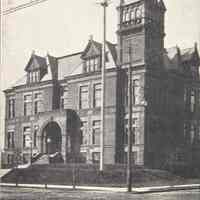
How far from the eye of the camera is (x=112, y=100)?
833 inches

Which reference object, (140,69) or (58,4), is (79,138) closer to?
(140,69)

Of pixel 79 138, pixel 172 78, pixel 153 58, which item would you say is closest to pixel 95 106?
pixel 79 138

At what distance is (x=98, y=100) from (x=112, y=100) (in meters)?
0.72

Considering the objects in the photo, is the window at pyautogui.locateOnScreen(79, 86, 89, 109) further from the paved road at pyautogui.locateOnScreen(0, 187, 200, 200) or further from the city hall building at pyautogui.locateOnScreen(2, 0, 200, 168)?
the paved road at pyautogui.locateOnScreen(0, 187, 200, 200)

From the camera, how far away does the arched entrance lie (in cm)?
2189

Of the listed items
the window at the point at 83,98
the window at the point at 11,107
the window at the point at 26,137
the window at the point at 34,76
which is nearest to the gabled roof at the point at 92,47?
the window at the point at 83,98

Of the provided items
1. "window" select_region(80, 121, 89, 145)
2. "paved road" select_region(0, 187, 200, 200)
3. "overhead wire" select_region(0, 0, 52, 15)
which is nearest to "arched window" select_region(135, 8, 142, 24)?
"overhead wire" select_region(0, 0, 52, 15)

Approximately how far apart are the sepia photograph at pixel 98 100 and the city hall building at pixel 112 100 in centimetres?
→ 5

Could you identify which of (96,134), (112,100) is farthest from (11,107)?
(112,100)

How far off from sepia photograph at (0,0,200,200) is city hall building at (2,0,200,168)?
5 centimetres

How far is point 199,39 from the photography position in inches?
354

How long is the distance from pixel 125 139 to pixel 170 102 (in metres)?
6.34

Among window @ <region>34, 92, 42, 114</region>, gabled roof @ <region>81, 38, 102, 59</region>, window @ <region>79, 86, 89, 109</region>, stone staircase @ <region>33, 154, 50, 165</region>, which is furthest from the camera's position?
window @ <region>79, 86, 89, 109</region>

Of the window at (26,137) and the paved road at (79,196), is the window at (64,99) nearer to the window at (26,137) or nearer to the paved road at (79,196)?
the window at (26,137)
